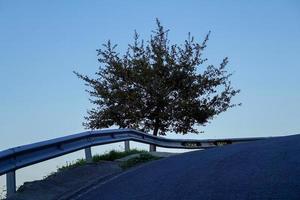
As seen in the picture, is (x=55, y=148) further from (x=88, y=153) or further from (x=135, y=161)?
(x=135, y=161)

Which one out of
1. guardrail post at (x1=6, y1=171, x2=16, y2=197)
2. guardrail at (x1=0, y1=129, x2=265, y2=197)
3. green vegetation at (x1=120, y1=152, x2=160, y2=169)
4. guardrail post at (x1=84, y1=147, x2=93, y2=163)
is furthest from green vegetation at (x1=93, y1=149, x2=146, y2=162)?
guardrail post at (x1=6, y1=171, x2=16, y2=197)

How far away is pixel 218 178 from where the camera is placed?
7566mm

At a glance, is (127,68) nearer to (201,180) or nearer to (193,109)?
(193,109)

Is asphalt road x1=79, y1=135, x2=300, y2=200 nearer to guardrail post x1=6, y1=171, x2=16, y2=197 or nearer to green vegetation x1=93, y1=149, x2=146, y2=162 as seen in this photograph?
guardrail post x1=6, y1=171, x2=16, y2=197

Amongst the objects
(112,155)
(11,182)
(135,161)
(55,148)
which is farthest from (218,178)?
(112,155)

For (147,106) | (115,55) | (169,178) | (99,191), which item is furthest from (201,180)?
(115,55)

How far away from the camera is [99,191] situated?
7926 millimetres

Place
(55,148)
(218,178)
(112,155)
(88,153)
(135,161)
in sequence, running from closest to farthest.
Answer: (218,178) → (55,148) → (88,153) → (135,161) → (112,155)

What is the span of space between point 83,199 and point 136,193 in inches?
31.0

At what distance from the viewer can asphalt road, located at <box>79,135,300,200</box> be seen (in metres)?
6.56

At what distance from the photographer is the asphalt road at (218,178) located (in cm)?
656

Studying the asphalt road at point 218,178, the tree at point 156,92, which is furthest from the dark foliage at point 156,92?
the asphalt road at point 218,178

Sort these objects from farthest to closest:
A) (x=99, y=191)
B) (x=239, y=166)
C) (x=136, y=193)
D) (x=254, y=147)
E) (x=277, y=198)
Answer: (x=254, y=147) → (x=239, y=166) → (x=99, y=191) → (x=136, y=193) → (x=277, y=198)

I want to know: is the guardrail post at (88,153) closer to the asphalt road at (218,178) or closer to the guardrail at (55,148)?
the guardrail at (55,148)
